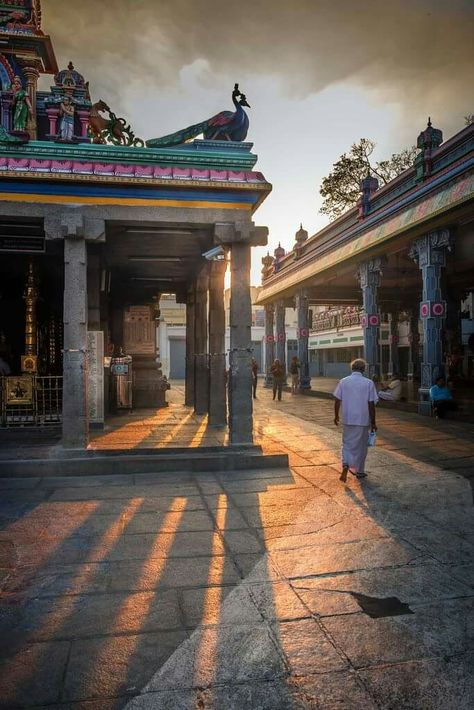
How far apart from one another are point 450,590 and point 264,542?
A: 161 cm

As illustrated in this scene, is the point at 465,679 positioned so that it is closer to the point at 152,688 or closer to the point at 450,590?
the point at 450,590

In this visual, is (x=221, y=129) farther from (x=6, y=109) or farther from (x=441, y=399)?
(x=441, y=399)

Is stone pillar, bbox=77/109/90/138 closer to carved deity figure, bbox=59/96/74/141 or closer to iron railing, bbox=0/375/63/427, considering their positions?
carved deity figure, bbox=59/96/74/141

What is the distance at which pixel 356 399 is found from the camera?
672 centimetres

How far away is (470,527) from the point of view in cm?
492

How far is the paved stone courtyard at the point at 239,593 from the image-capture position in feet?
8.40

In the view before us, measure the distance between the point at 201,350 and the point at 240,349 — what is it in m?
5.41

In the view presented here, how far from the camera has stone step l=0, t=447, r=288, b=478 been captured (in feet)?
24.0

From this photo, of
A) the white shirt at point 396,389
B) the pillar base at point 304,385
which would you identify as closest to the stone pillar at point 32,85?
the white shirt at point 396,389

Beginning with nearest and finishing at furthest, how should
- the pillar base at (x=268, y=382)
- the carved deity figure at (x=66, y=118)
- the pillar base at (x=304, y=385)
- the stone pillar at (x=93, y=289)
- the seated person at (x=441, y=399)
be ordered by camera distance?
the carved deity figure at (x=66, y=118) < the stone pillar at (x=93, y=289) < the seated person at (x=441, y=399) < the pillar base at (x=304, y=385) < the pillar base at (x=268, y=382)

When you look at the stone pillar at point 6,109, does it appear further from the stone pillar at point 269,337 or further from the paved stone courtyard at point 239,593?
the stone pillar at point 269,337

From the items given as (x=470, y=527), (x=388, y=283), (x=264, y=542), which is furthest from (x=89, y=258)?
(x=388, y=283)

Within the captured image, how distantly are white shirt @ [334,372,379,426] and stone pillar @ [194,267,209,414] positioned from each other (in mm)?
6167

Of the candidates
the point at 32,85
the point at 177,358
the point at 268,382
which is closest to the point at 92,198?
the point at 32,85
